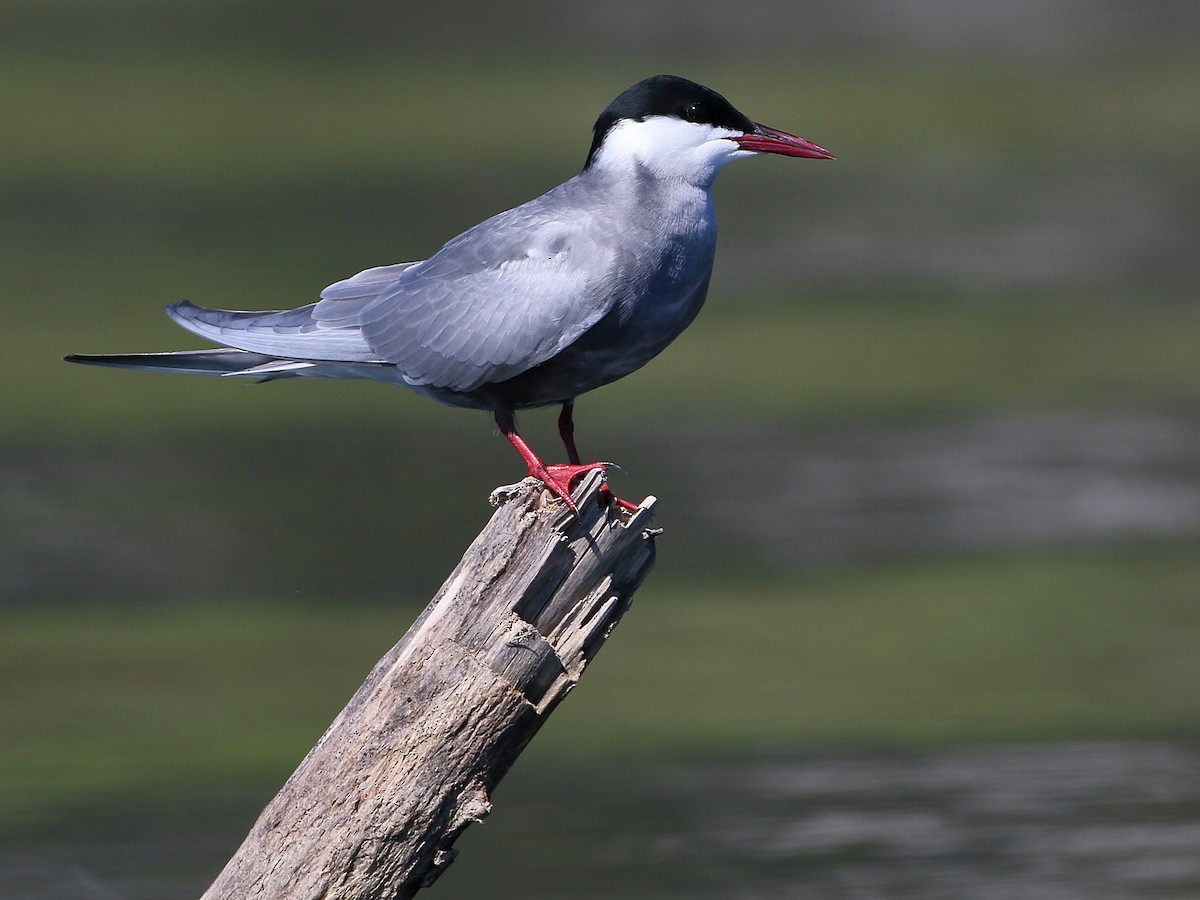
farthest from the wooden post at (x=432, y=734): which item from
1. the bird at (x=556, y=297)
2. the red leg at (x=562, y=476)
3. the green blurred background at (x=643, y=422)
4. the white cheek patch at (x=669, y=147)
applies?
the green blurred background at (x=643, y=422)

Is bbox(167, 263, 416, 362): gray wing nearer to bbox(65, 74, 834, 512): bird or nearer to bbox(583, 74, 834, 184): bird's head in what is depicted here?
bbox(65, 74, 834, 512): bird

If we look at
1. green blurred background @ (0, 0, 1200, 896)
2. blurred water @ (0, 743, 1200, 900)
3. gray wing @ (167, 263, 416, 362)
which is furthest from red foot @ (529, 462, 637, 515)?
green blurred background @ (0, 0, 1200, 896)

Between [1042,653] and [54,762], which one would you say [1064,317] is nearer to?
[1042,653]

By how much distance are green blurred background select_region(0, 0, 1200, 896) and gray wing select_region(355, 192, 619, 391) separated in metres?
2.77

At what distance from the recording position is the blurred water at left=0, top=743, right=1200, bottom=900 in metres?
7.54

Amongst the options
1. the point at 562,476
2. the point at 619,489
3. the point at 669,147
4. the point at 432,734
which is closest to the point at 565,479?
the point at 562,476

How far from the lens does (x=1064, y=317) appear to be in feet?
55.4

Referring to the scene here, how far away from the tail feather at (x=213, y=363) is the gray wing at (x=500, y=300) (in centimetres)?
30

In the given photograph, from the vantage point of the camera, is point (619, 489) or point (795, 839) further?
point (619, 489)

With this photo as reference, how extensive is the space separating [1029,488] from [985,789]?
13.7ft

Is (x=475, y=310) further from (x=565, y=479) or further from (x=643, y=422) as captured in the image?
(x=643, y=422)

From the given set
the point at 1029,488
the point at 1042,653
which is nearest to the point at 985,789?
the point at 1042,653

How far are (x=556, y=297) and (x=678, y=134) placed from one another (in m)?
0.66

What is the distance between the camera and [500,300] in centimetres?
569
